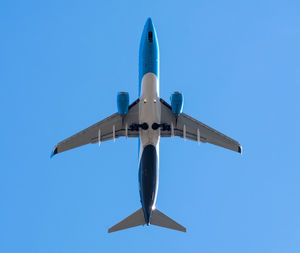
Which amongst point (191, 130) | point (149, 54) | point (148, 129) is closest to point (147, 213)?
point (148, 129)

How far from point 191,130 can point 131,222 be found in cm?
945

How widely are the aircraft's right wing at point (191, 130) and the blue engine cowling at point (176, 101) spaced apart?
247cm

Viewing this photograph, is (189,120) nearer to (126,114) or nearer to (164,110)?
(164,110)

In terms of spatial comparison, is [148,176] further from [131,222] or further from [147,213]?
[131,222]

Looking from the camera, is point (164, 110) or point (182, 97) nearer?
point (182, 97)

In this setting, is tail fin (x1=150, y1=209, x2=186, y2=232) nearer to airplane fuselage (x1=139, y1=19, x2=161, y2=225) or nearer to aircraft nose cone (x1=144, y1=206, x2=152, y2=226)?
airplane fuselage (x1=139, y1=19, x2=161, y2=225)

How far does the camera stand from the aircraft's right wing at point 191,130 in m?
34.6

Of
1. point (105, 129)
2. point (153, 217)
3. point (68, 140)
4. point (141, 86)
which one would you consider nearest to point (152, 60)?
point (141, 86)

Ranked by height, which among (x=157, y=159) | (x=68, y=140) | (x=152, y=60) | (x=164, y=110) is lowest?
(x=157, y=159)

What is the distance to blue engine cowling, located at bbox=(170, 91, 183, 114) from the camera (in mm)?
31297

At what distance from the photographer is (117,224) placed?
35188mm

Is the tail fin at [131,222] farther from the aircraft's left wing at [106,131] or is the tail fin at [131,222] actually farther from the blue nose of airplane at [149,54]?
the blue nose of airplane at [149,54]

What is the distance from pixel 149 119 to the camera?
32.9 m

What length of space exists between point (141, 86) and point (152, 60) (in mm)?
2397
